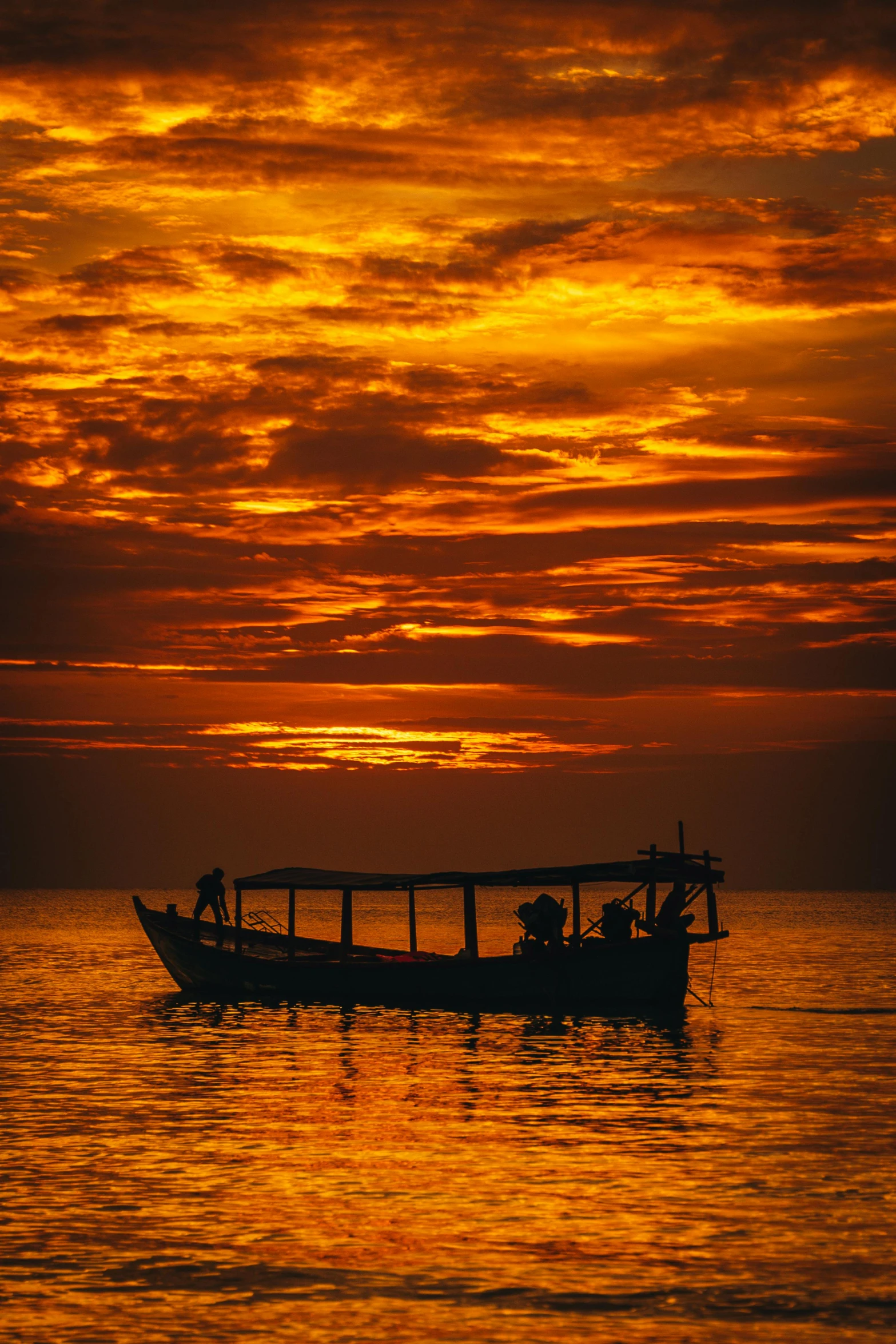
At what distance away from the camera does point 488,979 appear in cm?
3856

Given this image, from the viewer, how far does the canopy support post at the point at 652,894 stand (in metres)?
37.0

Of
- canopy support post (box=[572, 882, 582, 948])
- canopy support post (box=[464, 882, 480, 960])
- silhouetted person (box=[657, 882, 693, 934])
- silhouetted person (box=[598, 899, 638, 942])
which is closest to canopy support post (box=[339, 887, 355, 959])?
canopy support post (box=[464, 882, 480, 960])

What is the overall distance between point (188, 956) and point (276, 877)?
364 cm

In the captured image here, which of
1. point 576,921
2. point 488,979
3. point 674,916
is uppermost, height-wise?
point 674,916

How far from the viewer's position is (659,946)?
37281mm

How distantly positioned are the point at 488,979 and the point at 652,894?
4859 mm

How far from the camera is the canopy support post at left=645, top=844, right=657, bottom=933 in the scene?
1458 inches

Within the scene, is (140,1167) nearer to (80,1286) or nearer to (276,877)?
(80,1286)

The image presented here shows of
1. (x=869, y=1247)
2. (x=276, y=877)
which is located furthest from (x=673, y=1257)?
(x=276, y=877)

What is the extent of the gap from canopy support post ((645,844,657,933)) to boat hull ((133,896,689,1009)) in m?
0.51

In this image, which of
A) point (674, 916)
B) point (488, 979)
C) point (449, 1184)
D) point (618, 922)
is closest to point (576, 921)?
point (618, 922)

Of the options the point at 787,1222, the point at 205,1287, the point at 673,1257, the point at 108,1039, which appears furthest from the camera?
the point at 108,1039

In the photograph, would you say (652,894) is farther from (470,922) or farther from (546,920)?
(470,922)

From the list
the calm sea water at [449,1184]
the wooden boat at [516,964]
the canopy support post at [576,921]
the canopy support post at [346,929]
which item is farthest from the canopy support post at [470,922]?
the canopy support post at [346,929]
